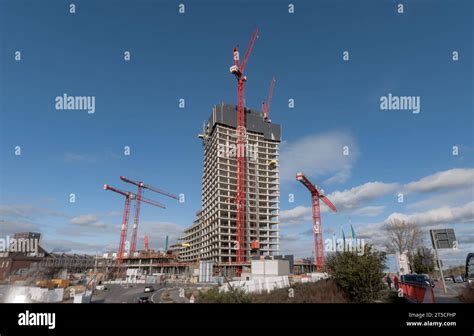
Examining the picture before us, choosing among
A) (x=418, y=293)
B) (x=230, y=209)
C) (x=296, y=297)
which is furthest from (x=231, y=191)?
(x=418, y=293)

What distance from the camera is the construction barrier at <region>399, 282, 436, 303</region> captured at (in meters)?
13.3

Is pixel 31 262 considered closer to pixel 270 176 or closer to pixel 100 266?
pixel 100 266

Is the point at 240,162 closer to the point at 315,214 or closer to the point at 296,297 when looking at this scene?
the point at 315,214

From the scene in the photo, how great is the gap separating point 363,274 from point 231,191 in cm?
11168

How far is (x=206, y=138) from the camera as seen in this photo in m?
153

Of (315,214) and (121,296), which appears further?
(315,214)

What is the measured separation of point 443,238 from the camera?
18.1 meters

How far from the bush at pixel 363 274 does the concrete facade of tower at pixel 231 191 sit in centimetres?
9686

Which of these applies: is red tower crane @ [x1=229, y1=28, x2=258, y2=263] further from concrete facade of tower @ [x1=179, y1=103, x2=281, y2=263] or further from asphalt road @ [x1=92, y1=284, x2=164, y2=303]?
asphalt road @ [x1=92, y1=284, x2=164, y2=303]

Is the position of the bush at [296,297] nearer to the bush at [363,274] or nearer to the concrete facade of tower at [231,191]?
the bush at [363,274]

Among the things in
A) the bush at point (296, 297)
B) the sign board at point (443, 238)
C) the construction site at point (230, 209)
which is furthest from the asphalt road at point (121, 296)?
the construction site at point (230, 209)
